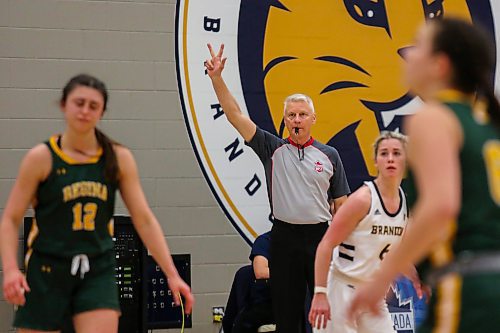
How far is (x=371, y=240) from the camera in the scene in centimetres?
514

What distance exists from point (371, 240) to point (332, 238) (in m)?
0.48

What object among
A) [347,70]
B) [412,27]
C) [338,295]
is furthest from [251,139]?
[412,27]

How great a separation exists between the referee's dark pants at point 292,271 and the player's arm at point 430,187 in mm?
3970

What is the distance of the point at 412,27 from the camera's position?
902 cm

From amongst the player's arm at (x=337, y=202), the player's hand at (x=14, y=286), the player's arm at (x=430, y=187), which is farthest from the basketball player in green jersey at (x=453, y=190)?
the player's arm at (x=337, y=202)

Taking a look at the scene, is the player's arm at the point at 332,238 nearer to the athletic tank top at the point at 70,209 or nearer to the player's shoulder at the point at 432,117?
the athletic tank top at the point at 70,209

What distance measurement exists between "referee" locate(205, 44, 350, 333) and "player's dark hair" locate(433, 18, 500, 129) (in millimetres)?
3962

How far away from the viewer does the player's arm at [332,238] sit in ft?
15.6

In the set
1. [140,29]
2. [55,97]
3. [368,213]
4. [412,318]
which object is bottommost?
[412,318]

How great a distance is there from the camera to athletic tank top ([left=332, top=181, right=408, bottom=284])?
5.10 metres

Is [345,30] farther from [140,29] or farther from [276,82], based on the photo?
[140,29]

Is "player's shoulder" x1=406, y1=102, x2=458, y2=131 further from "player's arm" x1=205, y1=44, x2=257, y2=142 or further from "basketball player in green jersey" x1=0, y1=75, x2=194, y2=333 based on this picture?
"player's arm" x1=205, y1=44, x2=257, y2=142

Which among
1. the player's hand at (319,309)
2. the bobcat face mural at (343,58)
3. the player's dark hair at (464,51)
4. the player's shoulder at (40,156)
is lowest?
the player's hand at (319,309)

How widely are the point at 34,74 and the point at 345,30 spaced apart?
2923 millimetres
